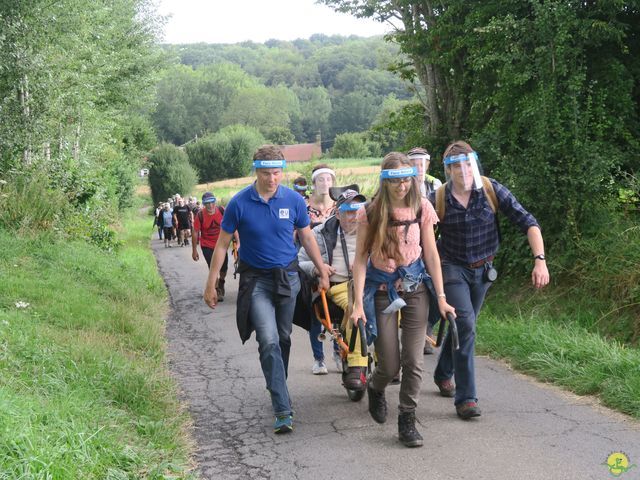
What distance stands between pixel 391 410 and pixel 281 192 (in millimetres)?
1879

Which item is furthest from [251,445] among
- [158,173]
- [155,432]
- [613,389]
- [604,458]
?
[158,173]

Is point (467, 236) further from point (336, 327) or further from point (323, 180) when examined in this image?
point (323, 180)

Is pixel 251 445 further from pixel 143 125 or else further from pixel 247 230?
pixel 143 125

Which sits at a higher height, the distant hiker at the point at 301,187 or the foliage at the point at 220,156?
the distant hiker at the point at 301,187

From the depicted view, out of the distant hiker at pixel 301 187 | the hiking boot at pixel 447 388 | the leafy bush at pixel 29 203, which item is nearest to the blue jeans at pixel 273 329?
the hiking boot at pixel 447 388

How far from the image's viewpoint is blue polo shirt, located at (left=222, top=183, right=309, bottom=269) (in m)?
6.22

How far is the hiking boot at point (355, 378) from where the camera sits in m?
6.35

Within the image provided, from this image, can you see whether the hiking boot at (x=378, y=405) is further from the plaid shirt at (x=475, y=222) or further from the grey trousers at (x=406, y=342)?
the plaid shirt at (x=475, y=222)

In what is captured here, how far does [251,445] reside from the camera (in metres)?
5.78

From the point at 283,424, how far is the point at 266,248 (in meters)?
1.29

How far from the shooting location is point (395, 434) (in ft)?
19.0

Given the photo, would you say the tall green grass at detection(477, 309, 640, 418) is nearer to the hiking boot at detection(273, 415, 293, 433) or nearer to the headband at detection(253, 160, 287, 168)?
the hiking boot at detection(273, 415, 293, 433)

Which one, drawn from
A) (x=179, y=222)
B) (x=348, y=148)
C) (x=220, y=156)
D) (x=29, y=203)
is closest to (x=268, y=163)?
(x=29, y=203)

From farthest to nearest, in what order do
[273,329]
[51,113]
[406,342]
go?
[51,113], [273,329], [406,342]
